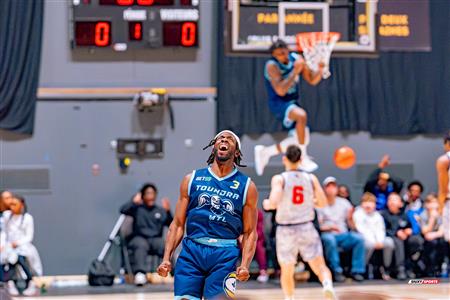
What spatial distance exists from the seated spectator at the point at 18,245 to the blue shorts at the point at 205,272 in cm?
617

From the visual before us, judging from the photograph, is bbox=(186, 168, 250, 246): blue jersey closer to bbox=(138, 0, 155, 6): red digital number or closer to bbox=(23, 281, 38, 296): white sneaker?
bbox=(23, 281, 38, 296): white sneaker

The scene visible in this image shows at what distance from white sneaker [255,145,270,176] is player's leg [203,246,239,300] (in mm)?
6680

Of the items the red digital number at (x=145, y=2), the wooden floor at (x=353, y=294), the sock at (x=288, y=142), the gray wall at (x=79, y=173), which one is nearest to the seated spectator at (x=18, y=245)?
the wooden floor at (x=353, y=294)

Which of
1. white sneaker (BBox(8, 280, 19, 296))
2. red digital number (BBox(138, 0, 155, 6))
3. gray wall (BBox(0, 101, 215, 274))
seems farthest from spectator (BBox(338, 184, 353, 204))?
white sneaker (BBox(8, 280, 19, 296))

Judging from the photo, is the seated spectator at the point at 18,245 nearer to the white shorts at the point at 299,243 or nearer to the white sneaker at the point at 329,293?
the white shorts at the point at 299,243

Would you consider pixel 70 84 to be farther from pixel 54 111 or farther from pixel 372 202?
pixel 372 202

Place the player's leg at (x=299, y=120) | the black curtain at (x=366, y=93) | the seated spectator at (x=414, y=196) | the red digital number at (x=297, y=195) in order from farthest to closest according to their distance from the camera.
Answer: the black curtain at (x=366, y=93) → the seated spectator at (x=414, y=196) → the player's leg at (x=299, y=120) → the red digital number at (x=297, y=195)

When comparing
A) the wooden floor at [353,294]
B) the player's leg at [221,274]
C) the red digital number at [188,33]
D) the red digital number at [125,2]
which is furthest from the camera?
the red digital number at [188,33]

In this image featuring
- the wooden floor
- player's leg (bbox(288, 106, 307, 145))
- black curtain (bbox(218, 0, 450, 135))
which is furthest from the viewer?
black curtain (bbox(218, 0, 450, 135))

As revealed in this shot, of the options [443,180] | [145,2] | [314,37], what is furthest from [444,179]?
[145,2]

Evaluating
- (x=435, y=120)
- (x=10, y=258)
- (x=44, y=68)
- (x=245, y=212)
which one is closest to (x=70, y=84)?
(x=44, y=68)

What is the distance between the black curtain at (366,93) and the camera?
1395 cm

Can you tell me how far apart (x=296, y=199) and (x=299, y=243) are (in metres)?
0.49

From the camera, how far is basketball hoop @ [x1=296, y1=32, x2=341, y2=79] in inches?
505
